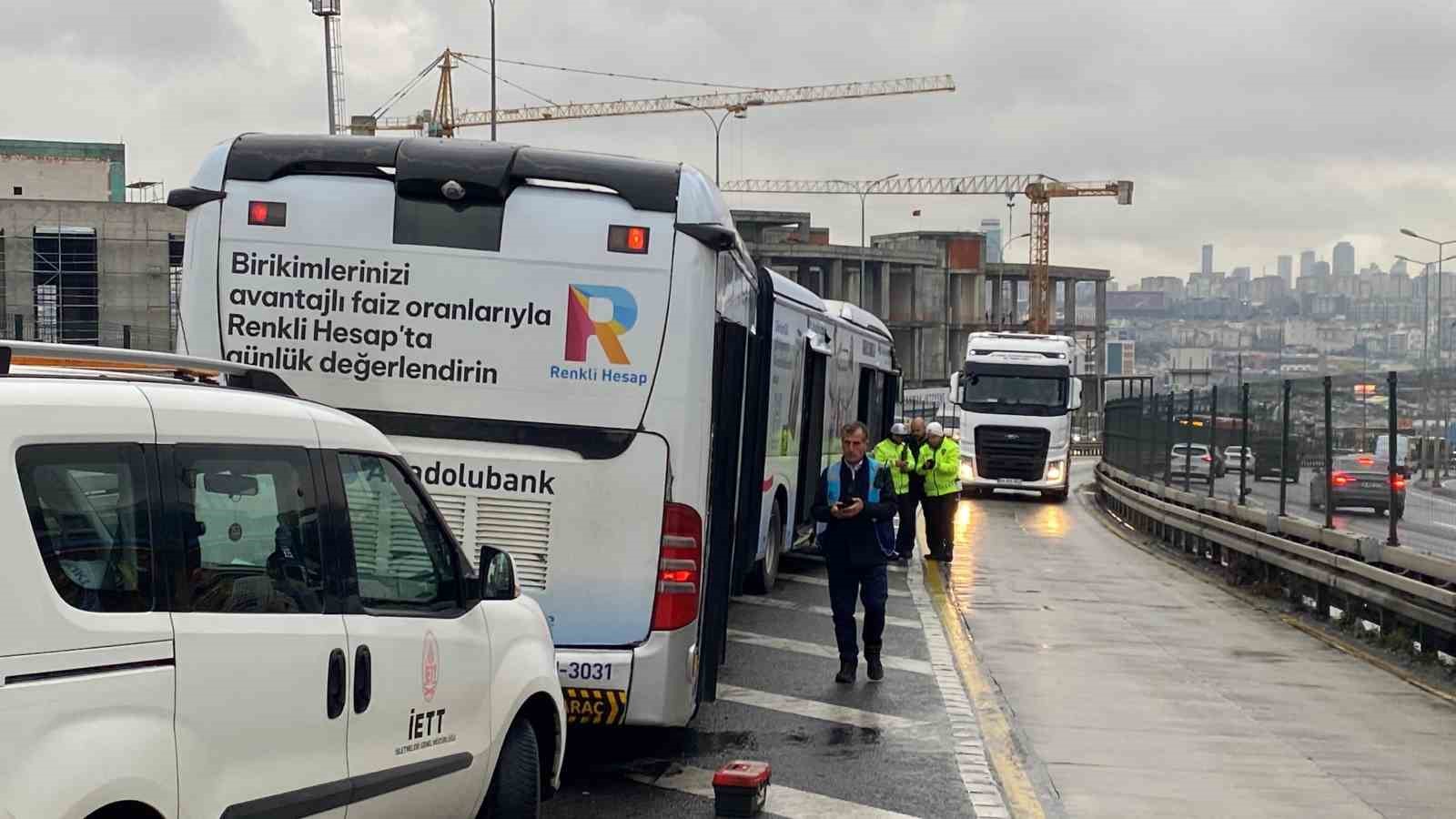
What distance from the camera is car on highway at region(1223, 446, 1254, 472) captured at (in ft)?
72.0

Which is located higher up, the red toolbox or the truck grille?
the truck grille

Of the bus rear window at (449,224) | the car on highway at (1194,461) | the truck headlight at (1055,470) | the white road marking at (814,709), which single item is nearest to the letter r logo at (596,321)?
the bus rear window at (449,224)

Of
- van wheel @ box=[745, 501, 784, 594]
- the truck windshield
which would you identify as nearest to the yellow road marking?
van wheel @ box=[745, 501, 784, 594]

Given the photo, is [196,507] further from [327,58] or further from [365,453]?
[327,58]

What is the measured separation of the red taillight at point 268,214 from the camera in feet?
28.8

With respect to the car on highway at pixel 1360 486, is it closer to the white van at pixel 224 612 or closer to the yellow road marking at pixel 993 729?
the yellow road marking at pixel 993 729

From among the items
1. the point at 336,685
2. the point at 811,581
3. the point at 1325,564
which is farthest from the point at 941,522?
the point at 336,685

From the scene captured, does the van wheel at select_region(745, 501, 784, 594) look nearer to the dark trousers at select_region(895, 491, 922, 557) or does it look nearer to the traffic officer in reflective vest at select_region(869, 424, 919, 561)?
the traffic officer in reflective vest at select_region(869, 424, 919, 561)

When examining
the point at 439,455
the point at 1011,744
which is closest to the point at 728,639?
A: the point at 1011,744

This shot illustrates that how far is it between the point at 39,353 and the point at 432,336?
338cm

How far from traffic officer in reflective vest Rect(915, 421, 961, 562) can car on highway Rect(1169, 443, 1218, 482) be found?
4.31m

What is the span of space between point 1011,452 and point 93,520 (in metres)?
38.3

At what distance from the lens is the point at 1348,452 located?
16.7 metres

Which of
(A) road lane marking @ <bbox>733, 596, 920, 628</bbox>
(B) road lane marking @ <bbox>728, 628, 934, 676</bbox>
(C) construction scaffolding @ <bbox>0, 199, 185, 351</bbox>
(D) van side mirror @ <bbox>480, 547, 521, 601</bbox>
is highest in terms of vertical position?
(C) construction scaffolding @ <bbox>0, 199, 185, 351</bbox>
